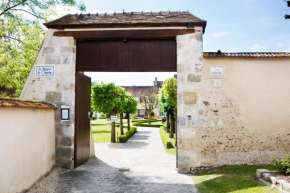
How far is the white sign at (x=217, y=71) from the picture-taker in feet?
27.3

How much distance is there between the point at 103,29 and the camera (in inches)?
341

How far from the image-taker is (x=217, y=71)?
8344mm

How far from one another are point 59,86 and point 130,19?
3.26m

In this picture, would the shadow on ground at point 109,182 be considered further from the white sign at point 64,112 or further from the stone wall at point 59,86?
the white sign at point 64,112

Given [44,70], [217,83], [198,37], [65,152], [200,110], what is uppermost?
[198,37]

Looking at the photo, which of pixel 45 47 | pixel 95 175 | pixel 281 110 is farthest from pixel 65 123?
pixel 281 110

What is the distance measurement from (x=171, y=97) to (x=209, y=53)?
8539 millimetres

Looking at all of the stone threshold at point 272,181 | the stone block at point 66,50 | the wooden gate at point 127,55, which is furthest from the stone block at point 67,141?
the stone threshold at point 272,181

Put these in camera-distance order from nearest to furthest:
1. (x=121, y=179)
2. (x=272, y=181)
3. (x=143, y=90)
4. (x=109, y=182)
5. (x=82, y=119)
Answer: (x=272, y=181)
(x=109, y=182)
(x=121, y=179)
(x=82, y=119)
(x=143, y=90)

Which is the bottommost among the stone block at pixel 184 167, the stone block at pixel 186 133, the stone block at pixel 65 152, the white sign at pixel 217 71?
the stone block at pixel 184 167

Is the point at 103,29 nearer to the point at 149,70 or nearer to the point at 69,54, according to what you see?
the point at 69,54

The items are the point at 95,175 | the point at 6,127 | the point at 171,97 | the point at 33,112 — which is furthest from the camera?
the point at 171,97

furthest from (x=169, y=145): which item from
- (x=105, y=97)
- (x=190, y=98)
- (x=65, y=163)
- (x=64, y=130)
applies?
(x=64, y=130)

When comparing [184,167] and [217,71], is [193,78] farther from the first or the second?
[184,167]
